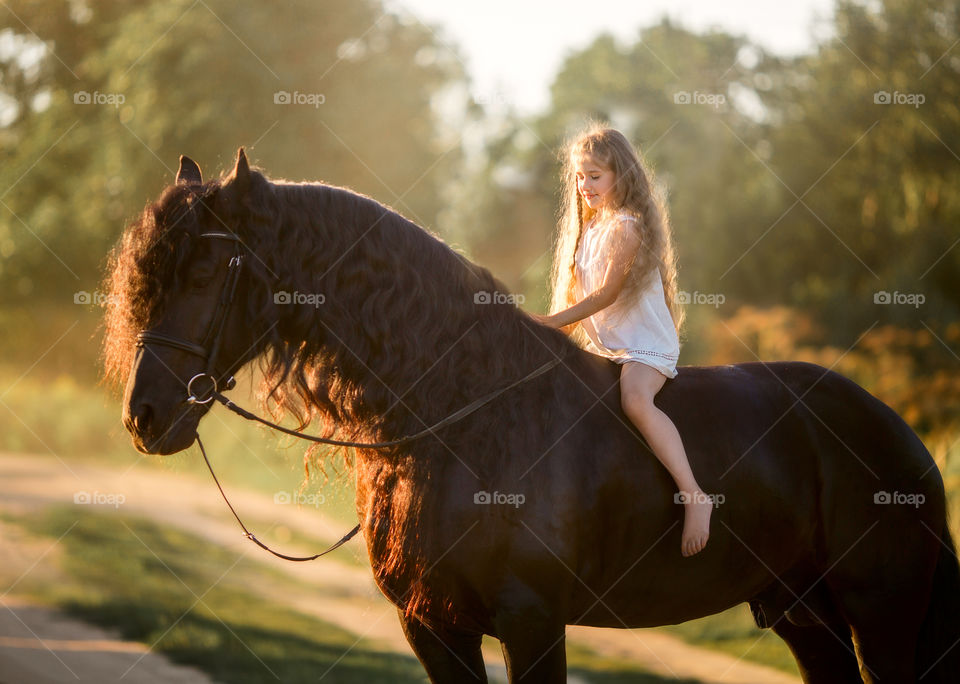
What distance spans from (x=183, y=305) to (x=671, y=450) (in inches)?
70.3

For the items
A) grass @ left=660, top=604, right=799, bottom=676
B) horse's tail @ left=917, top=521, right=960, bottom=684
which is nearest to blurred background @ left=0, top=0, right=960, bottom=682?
grass @ left=660, top=604, right=799, bottom=676

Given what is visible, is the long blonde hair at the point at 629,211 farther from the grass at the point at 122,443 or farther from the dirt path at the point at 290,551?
the grass at the point at 122,443

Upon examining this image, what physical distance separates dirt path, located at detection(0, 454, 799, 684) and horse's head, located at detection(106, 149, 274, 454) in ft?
3.21

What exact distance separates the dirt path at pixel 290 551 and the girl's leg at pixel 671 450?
3.97 feet

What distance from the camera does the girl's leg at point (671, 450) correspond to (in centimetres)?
313

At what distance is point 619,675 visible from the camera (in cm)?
667

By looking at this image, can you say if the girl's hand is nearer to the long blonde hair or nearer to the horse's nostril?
the long blonde hair

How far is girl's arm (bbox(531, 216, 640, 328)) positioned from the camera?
3240 mm

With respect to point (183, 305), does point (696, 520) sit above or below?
below

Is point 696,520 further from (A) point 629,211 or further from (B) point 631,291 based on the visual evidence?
(A) point 629,211

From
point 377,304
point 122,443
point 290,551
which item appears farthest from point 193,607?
point 122,443

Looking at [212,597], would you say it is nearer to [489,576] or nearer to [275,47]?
[489,576]

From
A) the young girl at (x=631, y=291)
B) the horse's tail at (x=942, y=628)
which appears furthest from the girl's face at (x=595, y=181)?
the horse's tail at (x=942, y=628)

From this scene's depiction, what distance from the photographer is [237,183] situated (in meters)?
2.92
